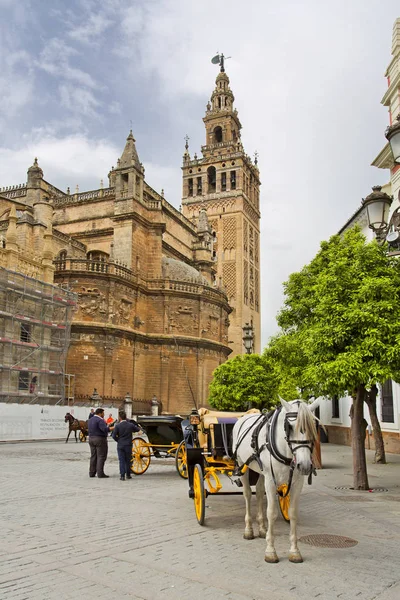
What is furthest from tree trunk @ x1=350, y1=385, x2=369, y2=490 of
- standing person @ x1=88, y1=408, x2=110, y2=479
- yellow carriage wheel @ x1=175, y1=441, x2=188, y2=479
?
standing person @ x1=88, y1=408, x2=110, y2=479

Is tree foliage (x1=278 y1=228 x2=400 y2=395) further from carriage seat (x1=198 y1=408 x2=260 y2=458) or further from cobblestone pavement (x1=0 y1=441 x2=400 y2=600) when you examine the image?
carriage seat (x1=198 y1=408 x2=260 y2=458)

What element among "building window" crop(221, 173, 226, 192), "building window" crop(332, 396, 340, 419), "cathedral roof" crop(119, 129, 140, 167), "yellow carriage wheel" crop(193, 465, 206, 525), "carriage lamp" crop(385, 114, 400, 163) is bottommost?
"yellow carriage wheel" crop(193, 465, 206, 525)

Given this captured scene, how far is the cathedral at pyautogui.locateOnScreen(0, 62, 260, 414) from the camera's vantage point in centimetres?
3309

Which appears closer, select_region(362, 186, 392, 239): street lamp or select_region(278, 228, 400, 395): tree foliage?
Answer: select_region(362, 186, 392, 239): street lamp

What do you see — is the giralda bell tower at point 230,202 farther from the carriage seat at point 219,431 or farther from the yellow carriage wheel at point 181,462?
the carriage seat at point 219,431

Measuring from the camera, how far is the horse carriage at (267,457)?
500 centimetres

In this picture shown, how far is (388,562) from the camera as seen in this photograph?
5.13m

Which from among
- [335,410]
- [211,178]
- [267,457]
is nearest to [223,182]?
[211,178]

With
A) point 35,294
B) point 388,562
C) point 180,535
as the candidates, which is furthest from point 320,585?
point 35,294

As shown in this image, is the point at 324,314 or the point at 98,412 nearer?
the point at 324,314

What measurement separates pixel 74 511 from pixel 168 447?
Result: 5.13 meters

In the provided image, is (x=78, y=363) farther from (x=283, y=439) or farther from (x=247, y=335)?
(x=283, y=439)

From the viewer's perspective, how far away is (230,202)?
218ft

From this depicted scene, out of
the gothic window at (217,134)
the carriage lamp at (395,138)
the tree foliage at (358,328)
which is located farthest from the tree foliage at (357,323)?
the gothic window at (217,134)
